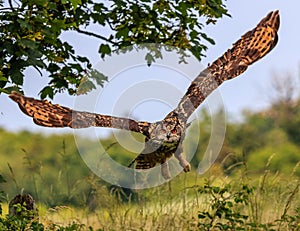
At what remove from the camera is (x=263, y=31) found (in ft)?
15.7

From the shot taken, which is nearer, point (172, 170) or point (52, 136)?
point (172, 170)

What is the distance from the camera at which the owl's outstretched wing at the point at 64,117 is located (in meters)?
4.16

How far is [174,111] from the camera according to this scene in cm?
446

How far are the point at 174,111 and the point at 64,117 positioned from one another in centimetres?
72

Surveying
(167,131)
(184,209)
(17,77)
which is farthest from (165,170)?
(184,209)

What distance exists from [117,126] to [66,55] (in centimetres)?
209

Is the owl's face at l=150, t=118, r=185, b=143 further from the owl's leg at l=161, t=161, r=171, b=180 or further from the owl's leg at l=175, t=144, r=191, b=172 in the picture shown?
the owl's leg at l=161, t=161, r=171, b=180

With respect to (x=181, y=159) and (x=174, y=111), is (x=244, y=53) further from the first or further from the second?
(x=181, y=159)

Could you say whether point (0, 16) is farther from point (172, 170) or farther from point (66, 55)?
point (172, 170)

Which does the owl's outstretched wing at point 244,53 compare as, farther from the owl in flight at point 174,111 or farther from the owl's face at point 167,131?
the owl's face at point 167,131

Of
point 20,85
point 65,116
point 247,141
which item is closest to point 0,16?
point 20,85

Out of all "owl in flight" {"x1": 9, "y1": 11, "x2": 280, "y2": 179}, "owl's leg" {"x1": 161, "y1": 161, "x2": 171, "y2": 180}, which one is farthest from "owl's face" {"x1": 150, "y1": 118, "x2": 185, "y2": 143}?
"owl's leg" {"x1": 161, "y1": 161, "x2": 171, "y2": 180}

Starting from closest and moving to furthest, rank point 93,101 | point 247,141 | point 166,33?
point 93,101
point 166,33
point 247,141

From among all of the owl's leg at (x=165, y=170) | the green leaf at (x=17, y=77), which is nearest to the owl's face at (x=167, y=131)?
the owl's leg at (x=165, y=170)
